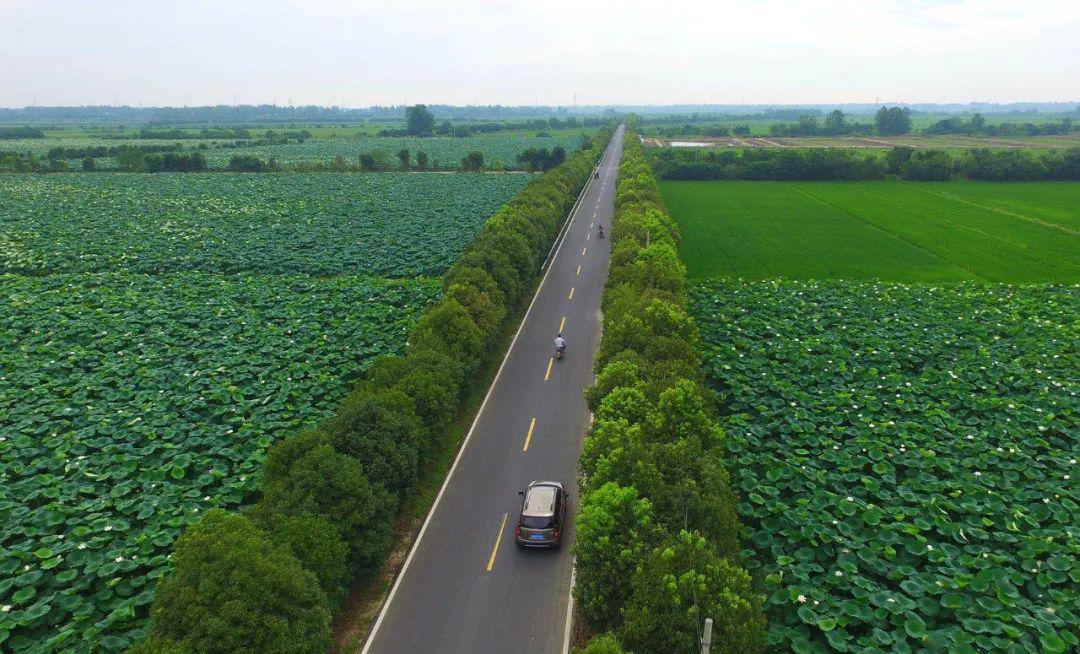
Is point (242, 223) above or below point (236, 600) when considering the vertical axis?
above

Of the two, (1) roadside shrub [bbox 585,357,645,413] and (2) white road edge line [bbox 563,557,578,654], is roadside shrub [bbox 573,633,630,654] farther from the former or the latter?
(1) roadside shrub [bbox 585,357,645,413]

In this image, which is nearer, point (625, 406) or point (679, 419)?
point (679, 419)

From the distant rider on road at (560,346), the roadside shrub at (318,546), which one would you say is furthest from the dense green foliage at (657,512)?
the roadside shrub at (318,546)

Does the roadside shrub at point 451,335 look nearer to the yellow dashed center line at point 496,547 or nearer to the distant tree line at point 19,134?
the yellow dashed center line at point 496,547

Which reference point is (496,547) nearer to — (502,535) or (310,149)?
(502,535)

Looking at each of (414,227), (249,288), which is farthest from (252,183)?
(249,288)

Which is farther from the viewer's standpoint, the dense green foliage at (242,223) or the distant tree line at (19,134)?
the distant tree line at (19,134)

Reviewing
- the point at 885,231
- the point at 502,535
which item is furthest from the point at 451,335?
the point at 885,231
